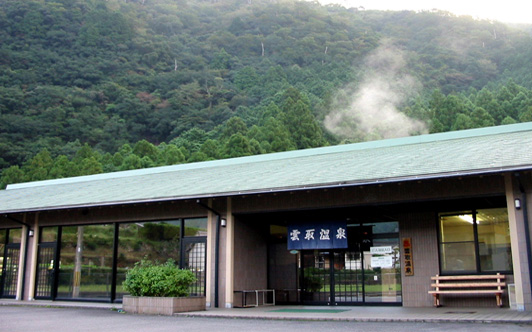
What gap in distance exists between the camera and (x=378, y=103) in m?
57.7

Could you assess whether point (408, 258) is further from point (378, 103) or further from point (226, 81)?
point (226, 81)

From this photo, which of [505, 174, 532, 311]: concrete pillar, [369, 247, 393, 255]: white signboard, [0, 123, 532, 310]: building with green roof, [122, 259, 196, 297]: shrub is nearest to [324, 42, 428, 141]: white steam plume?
[0, 123, 532, 310]: building with green roof

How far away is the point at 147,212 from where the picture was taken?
14.0m

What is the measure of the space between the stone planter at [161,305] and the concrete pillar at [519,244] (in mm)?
6350

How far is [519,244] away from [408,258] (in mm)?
3012

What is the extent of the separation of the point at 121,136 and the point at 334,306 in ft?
149

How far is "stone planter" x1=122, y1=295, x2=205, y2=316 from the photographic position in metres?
10.8

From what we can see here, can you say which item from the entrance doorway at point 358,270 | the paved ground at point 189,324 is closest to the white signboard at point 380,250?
the entrance doorway at point 358,270

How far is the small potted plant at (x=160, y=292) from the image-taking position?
35.7 feet

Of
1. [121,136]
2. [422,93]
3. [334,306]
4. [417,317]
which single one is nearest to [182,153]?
[121,136]

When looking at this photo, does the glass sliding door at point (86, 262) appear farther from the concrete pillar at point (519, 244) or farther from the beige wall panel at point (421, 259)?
the concrete pillar at point (519, 244)

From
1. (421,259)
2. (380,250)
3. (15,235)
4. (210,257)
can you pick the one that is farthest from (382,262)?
(15,235)

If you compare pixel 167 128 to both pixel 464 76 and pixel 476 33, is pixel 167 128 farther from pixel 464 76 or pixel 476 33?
pixel 476 33

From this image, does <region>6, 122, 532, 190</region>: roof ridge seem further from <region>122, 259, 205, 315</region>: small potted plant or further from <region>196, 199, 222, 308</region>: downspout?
<region>122, 259, 205, 315</region>: small potted plant
